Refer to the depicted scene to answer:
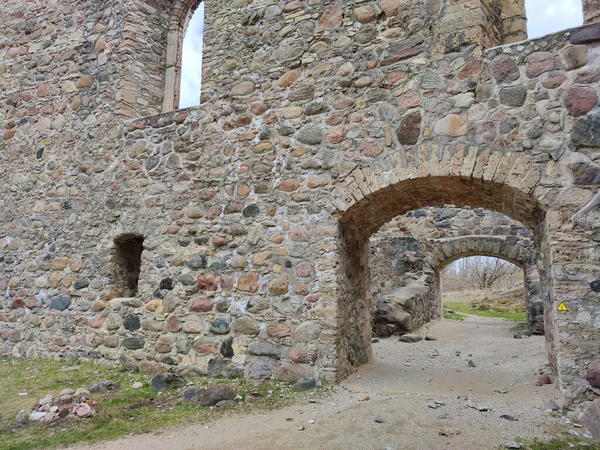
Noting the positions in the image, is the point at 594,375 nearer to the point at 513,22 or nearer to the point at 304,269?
the point at 304,269

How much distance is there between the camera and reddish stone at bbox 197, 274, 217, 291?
206 inches

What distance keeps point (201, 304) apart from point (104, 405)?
4.66 ft

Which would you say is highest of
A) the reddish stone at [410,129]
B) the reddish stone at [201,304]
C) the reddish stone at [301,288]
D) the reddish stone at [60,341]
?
the reddish stone at [410,129]

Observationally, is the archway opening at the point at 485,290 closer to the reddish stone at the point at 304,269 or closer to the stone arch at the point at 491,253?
the stone arch at the point at 491,253

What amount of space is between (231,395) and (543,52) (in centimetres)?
405

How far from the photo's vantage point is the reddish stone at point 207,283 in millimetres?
5227

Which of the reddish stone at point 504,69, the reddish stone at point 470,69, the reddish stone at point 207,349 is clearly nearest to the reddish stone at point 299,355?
the reddish stone at point 207,349

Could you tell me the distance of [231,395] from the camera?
4.22 m

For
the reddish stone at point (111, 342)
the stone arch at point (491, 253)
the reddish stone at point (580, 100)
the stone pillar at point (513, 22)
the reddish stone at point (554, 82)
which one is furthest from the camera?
the stone arch at point (491, 253)

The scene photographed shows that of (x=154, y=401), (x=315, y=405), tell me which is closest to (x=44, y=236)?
(x=154, y=401)

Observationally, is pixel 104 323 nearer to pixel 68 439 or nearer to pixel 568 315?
pixel 68 439

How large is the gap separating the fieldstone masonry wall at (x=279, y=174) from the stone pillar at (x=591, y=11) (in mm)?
233

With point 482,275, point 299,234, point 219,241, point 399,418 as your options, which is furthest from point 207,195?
point 482,275

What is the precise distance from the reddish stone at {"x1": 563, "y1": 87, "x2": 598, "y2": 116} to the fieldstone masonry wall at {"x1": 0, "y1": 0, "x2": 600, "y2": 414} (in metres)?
0.01
